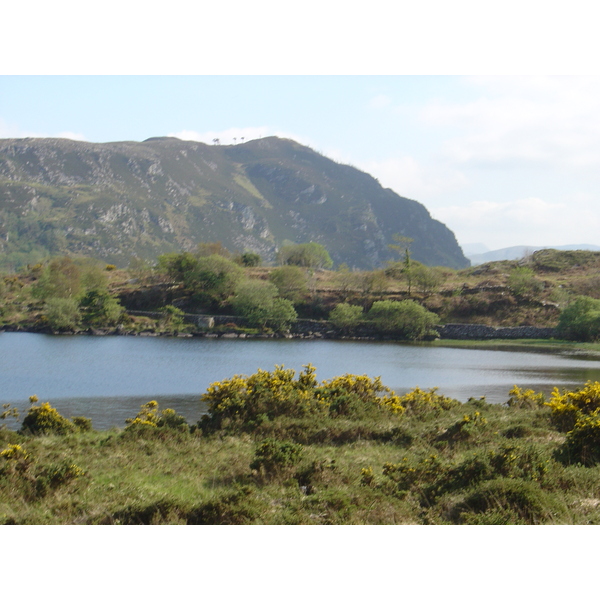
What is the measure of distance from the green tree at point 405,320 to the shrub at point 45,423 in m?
58.5

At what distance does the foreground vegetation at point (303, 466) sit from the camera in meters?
9.19

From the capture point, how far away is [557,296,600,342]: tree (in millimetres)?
66438

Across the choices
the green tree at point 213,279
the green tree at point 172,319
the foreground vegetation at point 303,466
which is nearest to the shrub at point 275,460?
the foreground vegetation at point 303,466

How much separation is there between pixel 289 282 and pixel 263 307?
42.5 ft

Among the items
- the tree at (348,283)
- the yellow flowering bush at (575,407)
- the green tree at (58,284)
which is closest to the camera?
the yellow flowering bush at (575,407)

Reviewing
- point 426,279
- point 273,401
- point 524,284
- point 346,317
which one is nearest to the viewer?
point 273,401

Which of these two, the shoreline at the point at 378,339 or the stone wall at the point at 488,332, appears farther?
the stone wall at the point at 488,332

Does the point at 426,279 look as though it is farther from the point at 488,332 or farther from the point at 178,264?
A: the point at 178,264

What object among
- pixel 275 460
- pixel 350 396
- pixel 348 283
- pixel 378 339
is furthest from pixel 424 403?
pixel 348 283

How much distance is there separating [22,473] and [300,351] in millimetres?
43650

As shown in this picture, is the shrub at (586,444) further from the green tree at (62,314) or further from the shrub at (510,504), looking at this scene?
the green tree at (62,314)

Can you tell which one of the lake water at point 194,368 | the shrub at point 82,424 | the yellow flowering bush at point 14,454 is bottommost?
the lake water at point 194,368

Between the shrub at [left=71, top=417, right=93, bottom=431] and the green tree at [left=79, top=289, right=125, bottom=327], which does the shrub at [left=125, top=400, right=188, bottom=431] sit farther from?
the green tree at [left=79, top=289, right=125, bottom=327]

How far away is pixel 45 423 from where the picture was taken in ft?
55.2
